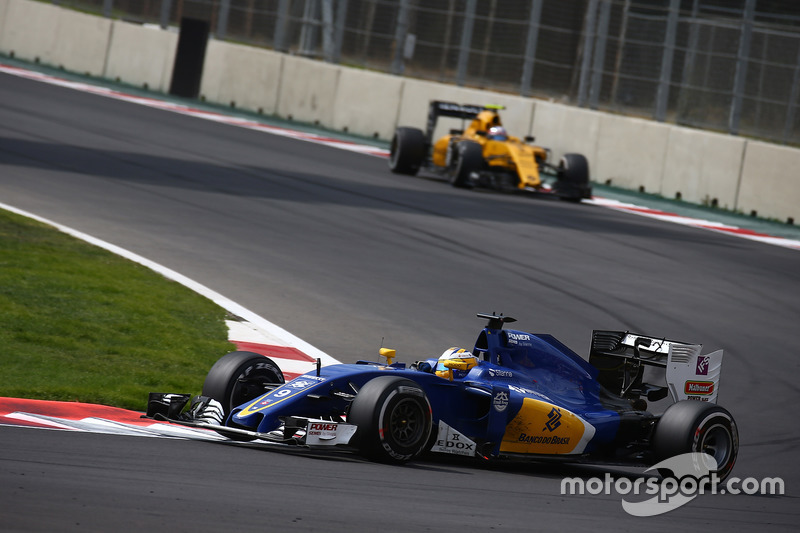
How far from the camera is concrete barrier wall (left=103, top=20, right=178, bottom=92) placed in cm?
3192

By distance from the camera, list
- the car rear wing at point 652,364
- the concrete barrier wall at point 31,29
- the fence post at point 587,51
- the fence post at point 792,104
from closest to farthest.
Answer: the car rear wing at point 652,364 → the fence post at point 792,104 → the fence post at point 587,51 → the concrete barrier wall at point 31,29

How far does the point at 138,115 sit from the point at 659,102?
10.5m

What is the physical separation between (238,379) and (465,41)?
20.9 meters

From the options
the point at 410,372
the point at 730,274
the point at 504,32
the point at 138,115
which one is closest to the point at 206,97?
the point at 138,115

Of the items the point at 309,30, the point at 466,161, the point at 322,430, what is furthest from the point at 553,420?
the point at 309,30

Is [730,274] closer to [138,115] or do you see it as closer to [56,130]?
[56,130]

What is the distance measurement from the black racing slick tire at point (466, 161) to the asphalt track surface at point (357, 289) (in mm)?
414

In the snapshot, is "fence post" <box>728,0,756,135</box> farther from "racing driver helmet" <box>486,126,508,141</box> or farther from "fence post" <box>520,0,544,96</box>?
"fence post" <box>520,0,544,96</box>

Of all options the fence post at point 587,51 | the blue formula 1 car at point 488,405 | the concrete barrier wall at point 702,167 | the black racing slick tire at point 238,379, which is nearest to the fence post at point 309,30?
the fence post at point 587,51

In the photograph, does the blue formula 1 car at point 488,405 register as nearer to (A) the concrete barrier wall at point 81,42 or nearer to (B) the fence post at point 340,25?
(B) the fence post at point 340,25

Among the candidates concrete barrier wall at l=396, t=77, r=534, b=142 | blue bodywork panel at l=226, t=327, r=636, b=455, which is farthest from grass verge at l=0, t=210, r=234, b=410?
concrete barrier wall at l=396, t=77, r=534, b=142

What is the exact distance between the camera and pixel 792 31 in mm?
23359

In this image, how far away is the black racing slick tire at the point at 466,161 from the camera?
21.6 meters

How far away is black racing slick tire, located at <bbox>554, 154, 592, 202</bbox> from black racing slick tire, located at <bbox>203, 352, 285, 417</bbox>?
14435mm
